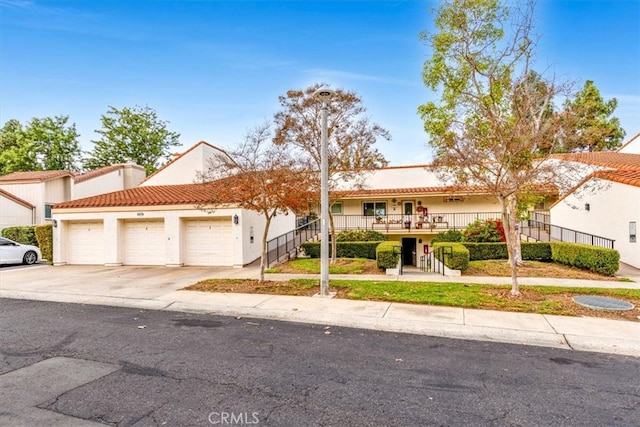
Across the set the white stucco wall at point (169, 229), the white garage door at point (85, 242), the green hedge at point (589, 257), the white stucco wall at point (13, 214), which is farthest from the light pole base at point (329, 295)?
the white stucco wall at point (13, 214)

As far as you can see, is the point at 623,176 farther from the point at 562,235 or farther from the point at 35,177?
the point at 35,177

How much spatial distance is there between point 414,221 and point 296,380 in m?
18.2

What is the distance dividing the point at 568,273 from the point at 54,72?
22137 millimetres

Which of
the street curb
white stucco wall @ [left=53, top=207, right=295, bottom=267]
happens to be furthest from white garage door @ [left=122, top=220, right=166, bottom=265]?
the street curb

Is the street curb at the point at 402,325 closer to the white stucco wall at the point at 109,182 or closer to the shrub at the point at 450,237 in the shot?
the shrub at the point at 450,237

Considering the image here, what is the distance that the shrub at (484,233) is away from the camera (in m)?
15.8

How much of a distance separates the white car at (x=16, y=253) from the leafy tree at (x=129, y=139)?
845 inches

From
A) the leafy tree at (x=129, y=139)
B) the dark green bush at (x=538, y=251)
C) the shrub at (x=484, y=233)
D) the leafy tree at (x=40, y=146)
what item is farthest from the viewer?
the leafy tree at (x=129, y=139)

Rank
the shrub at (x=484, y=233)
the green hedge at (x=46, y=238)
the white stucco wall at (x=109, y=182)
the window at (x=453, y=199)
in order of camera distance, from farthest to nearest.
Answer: the white stucco wall at (x=109, y=182) < the window at (x=453, y=199) < the green hedge at (x=46, y=238) < the shrub at (x=484, y=233)

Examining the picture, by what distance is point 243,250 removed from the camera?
1409 centimetres

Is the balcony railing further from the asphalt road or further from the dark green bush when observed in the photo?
the asphalt road

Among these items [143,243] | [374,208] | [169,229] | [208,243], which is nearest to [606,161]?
[374,208]

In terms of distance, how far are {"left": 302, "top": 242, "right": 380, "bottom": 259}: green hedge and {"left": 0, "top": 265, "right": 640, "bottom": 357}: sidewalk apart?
4363mm

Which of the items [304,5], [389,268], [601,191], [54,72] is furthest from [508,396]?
[54,72]
